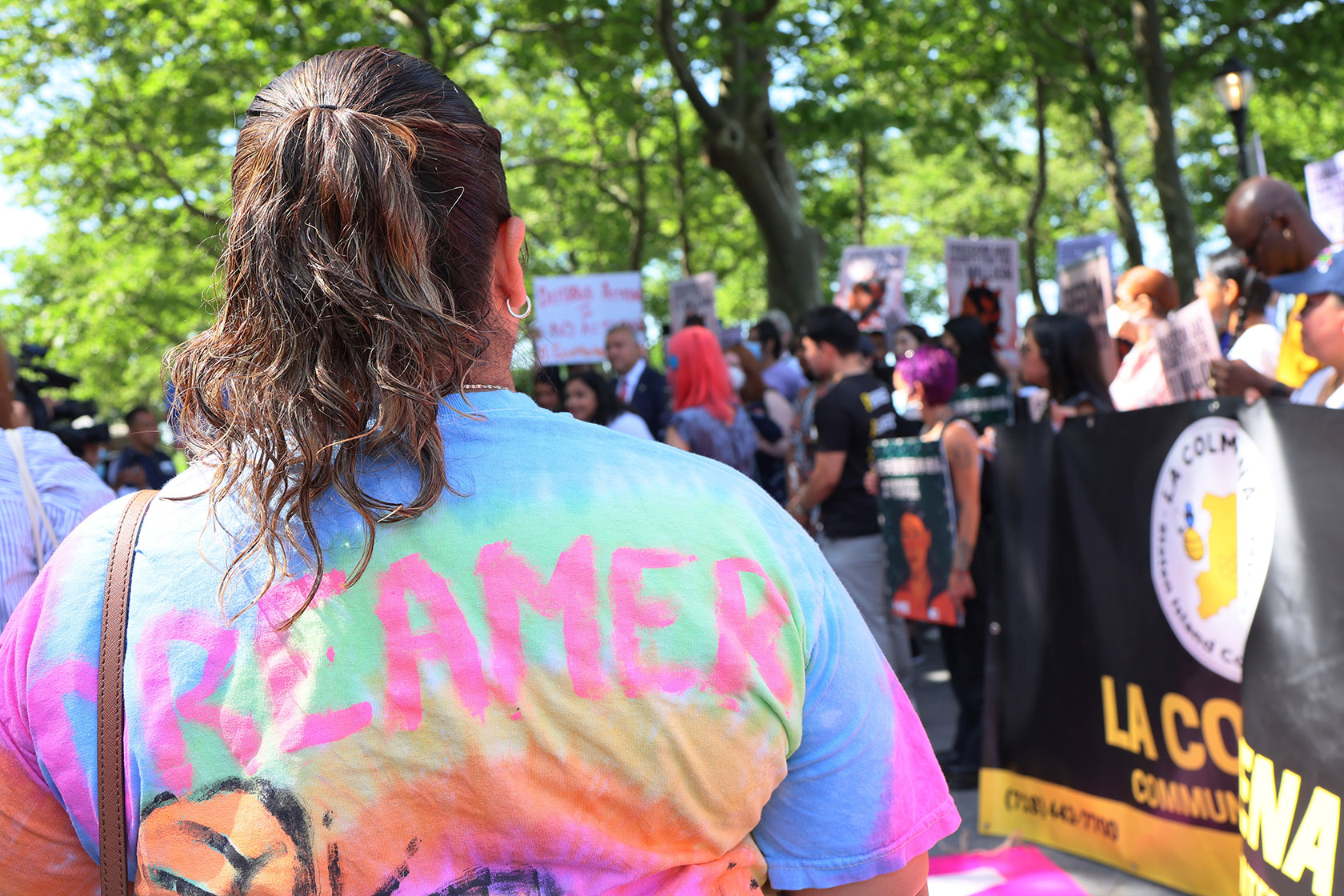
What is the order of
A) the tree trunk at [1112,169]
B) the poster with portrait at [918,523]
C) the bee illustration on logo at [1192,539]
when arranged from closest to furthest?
1. the bee illustration on logo at [1192,539]
2. the poster with portrait at [918,523]
3. the tree trunk at [1112,169]

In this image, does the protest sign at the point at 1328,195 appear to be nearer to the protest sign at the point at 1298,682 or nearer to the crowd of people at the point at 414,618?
the protest sign at the point at 1298,682

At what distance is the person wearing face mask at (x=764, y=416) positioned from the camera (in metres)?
8.20

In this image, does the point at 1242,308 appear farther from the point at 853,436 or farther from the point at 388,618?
the point at 388,618

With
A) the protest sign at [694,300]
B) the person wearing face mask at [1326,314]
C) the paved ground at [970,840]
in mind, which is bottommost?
the paved ground at [970,840]

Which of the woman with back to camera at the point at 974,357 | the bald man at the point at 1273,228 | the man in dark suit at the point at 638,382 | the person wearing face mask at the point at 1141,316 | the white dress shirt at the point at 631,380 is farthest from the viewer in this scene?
the white dress shirt at the point at 631,380

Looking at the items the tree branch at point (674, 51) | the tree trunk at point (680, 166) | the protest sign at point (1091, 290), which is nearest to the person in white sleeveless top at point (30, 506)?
the protest sign at point (1091, 290)

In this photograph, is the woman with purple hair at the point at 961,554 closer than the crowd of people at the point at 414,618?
No

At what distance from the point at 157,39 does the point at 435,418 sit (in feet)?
46.7

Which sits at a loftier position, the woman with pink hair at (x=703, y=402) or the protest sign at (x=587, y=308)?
the protest sign at (x=587, y=308)

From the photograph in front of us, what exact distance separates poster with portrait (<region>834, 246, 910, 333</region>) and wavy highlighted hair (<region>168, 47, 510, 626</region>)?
32.5ft

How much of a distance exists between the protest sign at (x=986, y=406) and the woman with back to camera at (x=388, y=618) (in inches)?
177

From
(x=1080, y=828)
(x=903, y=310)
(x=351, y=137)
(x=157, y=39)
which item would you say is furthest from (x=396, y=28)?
(x=351, y=137)


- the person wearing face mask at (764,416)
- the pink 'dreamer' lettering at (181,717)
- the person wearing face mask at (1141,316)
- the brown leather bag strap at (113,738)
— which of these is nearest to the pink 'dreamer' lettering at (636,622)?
the pink 'dreamer' lettering at (181,717)

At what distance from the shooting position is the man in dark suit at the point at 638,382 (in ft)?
26.9
